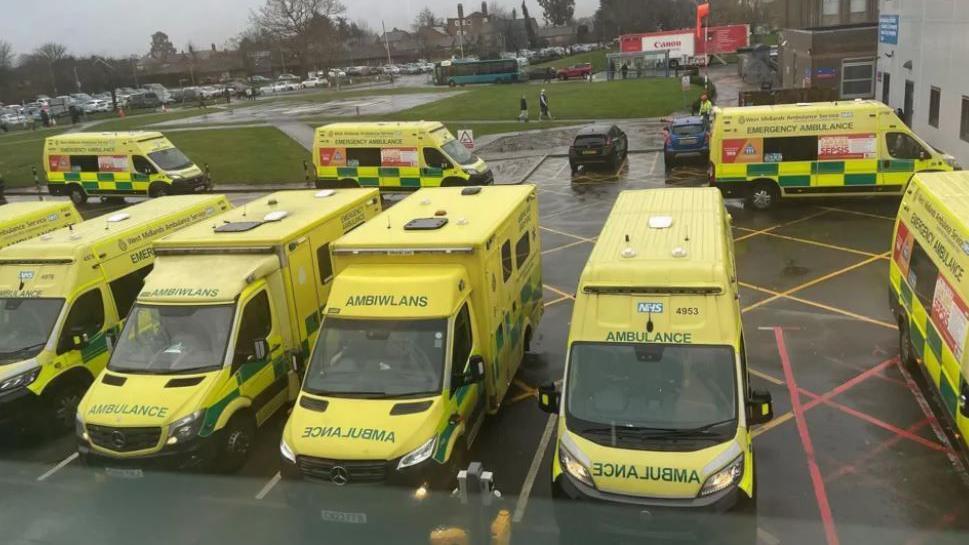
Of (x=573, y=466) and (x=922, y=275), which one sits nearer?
(x=573, y=466)

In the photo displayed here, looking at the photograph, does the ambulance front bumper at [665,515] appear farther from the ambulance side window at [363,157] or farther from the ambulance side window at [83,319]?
the ambulance side window at [363,157]

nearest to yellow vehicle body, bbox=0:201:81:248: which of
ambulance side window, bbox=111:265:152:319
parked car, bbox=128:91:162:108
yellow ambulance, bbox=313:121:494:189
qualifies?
ambulance side window, bbox=111:265:152:319

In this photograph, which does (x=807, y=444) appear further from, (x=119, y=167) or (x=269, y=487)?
(x=119, y=167)

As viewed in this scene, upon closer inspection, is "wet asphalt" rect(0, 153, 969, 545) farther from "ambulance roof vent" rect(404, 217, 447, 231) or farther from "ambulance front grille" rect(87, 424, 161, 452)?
"ambulance roof vent" rect(404, 217, 447, 231)

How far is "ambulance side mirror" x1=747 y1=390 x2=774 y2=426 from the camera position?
6996 millimetres

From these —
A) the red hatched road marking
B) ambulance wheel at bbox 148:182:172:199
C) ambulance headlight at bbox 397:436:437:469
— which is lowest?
the red hatched road marking

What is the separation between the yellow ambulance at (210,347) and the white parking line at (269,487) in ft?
1.67

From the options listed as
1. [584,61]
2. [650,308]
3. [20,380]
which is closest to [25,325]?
[20,380]

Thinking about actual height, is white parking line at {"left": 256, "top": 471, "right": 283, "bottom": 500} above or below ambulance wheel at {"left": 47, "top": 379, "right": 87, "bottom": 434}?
A: below

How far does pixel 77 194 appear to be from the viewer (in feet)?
89.5

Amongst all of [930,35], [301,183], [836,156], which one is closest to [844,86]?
[930,35]

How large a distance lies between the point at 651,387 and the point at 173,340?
565 cm

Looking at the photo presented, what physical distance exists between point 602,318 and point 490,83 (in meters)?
67.6

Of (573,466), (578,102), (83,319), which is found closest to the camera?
(573,466)
